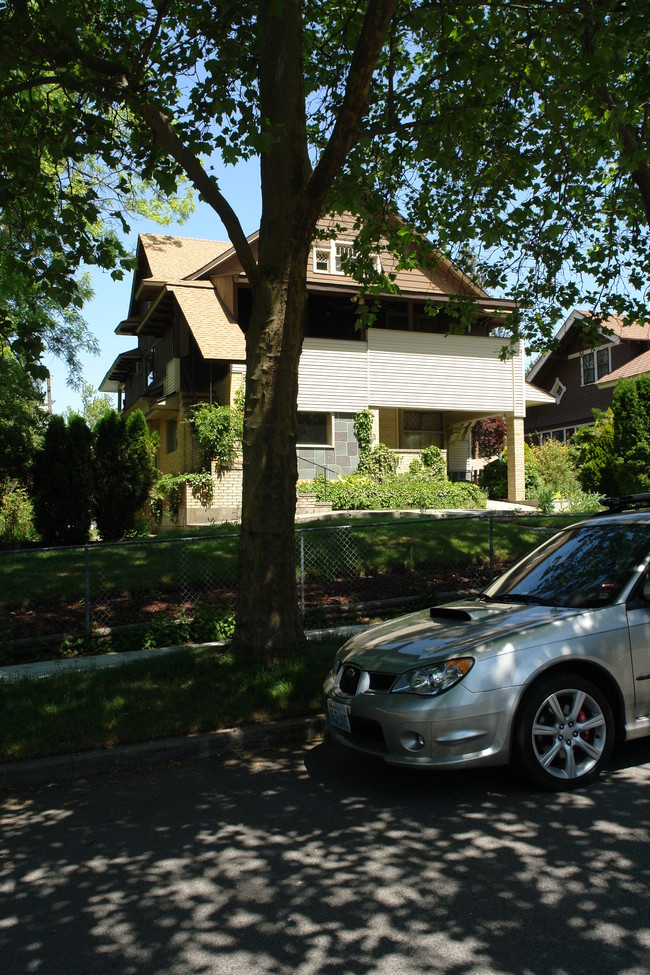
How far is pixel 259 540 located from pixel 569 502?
16.4 m

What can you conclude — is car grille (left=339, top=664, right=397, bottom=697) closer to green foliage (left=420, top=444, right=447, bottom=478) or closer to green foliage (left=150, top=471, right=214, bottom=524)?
green foliage (left=150, top=471, right=214, bottom=524)

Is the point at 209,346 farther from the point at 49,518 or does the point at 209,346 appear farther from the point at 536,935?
the point at 536,935

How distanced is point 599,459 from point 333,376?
32.4 feet

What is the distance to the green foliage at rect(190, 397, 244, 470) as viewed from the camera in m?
21.6

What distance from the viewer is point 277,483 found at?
748cm

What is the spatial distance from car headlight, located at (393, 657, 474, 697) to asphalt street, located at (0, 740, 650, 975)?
675 mm

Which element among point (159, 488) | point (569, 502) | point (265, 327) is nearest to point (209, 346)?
point (159, 488)

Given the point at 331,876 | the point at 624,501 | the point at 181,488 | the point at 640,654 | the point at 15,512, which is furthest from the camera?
→ the point at 181,488

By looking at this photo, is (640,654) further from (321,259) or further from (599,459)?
(599,459)

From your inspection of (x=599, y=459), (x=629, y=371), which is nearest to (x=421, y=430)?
(x=599, y=459)

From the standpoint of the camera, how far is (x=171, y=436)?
28000 millimetres

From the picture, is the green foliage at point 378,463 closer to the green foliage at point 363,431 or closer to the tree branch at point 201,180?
the green foliage at point 363,431

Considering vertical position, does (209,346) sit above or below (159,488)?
above

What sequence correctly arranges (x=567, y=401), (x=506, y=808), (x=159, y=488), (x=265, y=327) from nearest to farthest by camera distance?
(x=506, y=808) → (x=265, y=327) → (x=159, y=488) → (x=567, y=401)
